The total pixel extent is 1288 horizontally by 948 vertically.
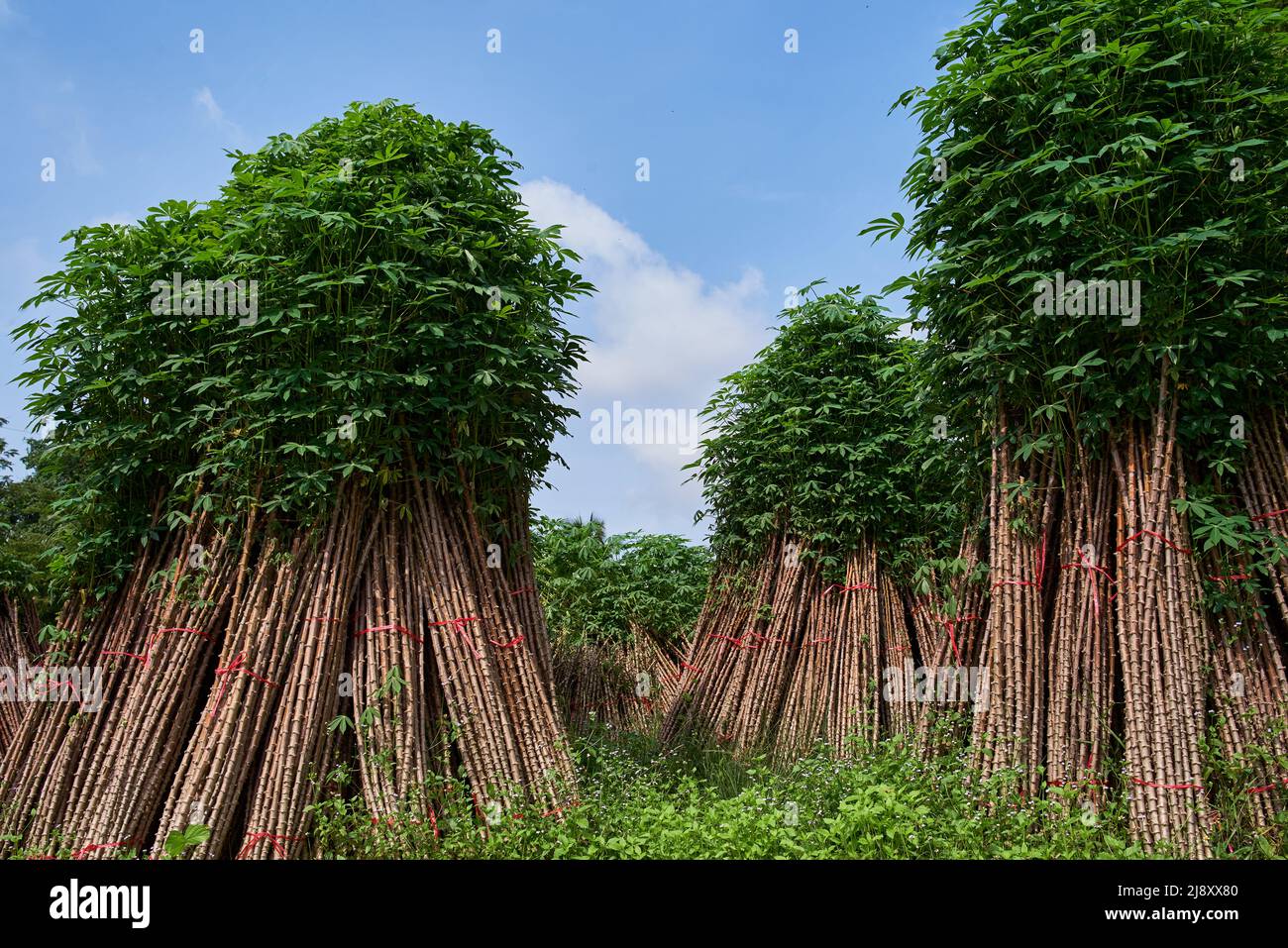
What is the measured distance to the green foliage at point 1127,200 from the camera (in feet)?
13.3

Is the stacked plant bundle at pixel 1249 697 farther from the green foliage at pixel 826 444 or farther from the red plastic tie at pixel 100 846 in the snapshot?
the red plastic tie at pixel 100 846

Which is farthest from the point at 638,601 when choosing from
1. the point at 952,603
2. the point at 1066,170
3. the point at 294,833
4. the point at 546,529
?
the point at 1066,170

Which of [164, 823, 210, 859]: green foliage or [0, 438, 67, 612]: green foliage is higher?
[0, 438, 67, 612]: green foliage

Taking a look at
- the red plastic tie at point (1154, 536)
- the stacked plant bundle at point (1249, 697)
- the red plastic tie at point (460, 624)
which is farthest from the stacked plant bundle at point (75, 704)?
the stacked plant bundle at point (1249, 697)

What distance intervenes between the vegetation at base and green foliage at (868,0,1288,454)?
1.70 metres

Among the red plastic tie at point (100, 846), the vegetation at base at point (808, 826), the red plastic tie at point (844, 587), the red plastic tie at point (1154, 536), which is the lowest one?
the red plastic tie at point (100, 846)

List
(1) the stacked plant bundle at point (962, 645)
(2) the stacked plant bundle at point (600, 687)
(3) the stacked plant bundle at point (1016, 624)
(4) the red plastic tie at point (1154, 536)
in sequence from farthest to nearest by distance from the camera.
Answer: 1. (2) the stacked plant bundle at point (600, 687)
2. (1) the stacked plant bundle at point (962, 645)
3. (3) the stacked plant bundle at point (1016, 624)
4. (4) the red plastic tie at point (1154, 536)

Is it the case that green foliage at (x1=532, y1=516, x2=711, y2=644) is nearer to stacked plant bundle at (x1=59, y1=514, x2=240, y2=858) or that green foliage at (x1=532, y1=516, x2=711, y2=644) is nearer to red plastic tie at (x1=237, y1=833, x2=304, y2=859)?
stacked plant bundle at (x1=59, y1=514, x2=240, y2=858)

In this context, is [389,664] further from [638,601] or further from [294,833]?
[638,601]

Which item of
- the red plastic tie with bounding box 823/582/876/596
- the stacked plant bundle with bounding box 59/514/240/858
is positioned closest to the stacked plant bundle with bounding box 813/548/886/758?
the red plastic tie with bounding box 823/582/876/596

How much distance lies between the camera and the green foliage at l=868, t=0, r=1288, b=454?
13.3ft

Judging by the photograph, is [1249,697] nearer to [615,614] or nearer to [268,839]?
[268,839]

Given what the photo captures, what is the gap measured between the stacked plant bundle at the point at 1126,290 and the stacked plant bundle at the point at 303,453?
94.4 inches

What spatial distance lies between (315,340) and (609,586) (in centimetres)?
563
